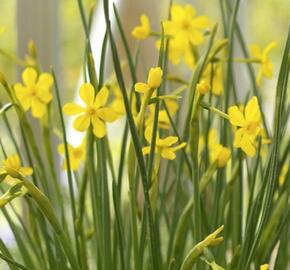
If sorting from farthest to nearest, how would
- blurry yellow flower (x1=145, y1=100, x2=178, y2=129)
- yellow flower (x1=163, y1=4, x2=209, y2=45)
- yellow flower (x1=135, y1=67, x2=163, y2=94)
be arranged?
yellow flower (x1=163, y1=4, x2=209, y2=45) → blurry yellow flower (x1=145, y1=100, x2=178, y2=129) → yellow flower (x1=135, y1=67, x2=163, y2=94)

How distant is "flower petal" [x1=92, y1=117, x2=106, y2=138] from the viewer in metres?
0.53

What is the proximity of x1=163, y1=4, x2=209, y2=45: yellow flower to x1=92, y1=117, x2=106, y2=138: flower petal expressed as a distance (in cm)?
19

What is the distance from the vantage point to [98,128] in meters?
0.54

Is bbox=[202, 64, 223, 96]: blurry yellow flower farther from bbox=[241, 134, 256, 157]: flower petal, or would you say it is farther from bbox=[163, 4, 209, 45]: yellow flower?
bbox=[241, 134, 256, 157]: flower petal

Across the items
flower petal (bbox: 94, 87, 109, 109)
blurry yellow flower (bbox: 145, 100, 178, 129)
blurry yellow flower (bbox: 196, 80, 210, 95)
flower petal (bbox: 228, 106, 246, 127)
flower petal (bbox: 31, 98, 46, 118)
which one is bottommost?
blurry yellow flower (bbox: 145, 100, 178, 129)

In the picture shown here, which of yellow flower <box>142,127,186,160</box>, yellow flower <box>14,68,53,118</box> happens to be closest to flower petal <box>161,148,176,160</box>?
yellow flower <box>142,127,186,160</box>

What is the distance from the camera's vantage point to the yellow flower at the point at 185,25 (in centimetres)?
71

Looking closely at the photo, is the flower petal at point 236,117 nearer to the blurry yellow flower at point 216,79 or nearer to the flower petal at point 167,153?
the flower petal at point 167,153

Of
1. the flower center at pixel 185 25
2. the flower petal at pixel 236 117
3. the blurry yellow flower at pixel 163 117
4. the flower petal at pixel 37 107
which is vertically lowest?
the blurry yellow flower at pixel 163 117

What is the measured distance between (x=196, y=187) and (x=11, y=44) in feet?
9.62

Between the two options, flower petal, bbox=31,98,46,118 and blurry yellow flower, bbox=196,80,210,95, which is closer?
blurry yellow flower, bbox=196,80,210,95

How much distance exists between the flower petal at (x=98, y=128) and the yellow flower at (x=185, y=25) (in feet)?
0.63

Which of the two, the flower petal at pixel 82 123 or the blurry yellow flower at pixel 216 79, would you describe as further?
the blurry yellow flower at pixel 216 79

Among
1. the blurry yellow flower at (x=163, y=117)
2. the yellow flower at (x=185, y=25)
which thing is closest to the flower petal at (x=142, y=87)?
the blurry yellow flower at (x=163, y=117)
